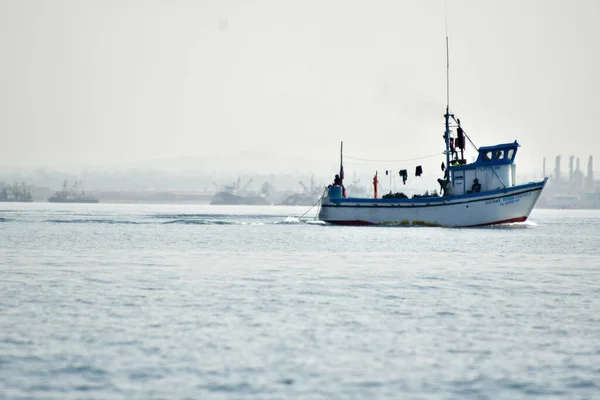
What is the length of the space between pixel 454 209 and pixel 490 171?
5.77 metres

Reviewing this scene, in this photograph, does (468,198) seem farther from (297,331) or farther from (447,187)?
(297,331)

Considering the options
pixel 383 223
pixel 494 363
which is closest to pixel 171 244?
pixel 383 223

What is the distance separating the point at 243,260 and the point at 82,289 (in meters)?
16.2

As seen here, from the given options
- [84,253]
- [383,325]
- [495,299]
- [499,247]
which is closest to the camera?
[383,325]

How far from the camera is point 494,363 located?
1535 cm

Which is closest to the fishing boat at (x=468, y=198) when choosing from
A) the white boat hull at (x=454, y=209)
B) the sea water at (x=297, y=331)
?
the white boat hull at (x=454, y=209)

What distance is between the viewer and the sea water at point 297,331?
13.5 metres

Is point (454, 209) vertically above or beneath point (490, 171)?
beneath

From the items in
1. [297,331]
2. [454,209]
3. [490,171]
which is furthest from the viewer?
[454,209]

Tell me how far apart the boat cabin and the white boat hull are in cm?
140

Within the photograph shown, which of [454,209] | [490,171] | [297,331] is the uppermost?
[490,171]

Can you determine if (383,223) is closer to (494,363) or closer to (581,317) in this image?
(581,317)

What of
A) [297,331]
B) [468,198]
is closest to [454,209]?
[468,198]

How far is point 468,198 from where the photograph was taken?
81.5 meters
